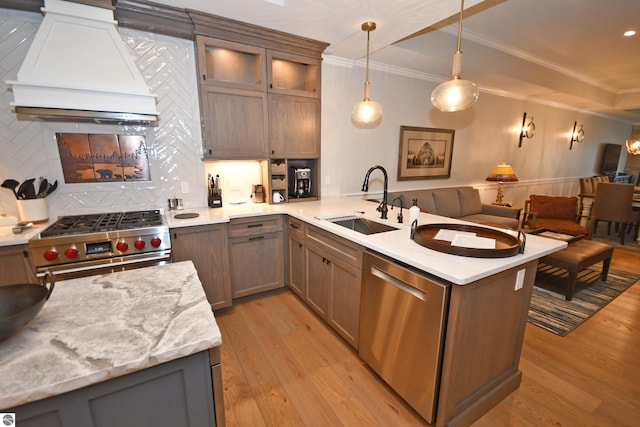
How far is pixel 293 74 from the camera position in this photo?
3168 mm

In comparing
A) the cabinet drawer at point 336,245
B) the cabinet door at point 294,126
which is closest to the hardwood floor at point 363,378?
the cabinet drawer at point 336,245

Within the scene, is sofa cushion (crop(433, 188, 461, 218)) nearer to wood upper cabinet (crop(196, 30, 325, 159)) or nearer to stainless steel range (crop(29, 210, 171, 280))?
wood upper cabinet (crop(196, 30, 325, 159))

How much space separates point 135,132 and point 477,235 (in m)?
2.96

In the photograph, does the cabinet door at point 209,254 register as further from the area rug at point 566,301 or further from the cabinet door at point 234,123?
the area rug at point 566,301

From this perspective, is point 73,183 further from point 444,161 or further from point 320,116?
point 444,161

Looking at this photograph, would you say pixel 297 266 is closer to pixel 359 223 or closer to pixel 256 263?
pixel 256 263

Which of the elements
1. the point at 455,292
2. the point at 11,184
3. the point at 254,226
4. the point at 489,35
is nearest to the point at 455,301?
the point at 455,292

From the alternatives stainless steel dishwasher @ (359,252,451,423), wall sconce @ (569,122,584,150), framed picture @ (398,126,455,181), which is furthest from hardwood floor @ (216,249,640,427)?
wall sconce @ (569,122,584,150)

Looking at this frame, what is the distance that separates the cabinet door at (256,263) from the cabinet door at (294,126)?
94 centimetres

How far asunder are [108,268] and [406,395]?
7.24 ft

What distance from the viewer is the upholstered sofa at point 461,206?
4.15 m

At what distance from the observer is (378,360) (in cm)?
181

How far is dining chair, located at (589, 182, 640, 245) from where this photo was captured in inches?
181

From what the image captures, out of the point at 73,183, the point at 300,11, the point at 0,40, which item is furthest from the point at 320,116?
the point at 0,40
